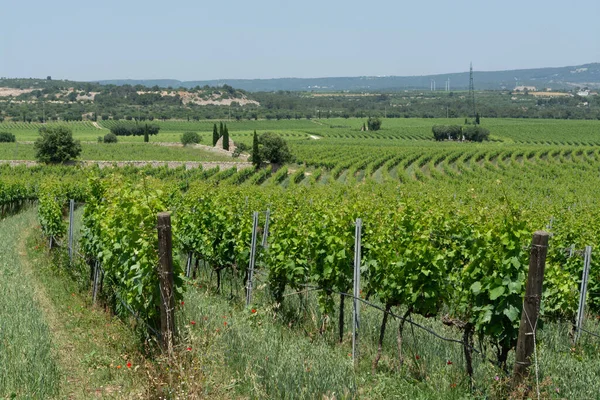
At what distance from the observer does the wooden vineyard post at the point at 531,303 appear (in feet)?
16.3

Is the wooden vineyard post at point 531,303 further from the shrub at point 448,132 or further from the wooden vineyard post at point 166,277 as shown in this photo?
the shrub at point 448,132

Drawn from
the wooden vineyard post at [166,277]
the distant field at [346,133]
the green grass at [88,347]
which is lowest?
the distant field at [346,133]

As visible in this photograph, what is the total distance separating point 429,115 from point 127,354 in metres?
182

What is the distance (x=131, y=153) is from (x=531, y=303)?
235ft

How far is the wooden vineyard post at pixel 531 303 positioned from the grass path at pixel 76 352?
317cm

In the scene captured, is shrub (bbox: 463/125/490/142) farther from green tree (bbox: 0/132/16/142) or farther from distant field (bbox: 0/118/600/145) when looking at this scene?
green tree (bbox: 0/132/16/142)

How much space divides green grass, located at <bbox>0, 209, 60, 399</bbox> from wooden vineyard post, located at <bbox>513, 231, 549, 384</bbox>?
4.11m

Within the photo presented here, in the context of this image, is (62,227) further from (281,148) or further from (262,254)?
(281,148)

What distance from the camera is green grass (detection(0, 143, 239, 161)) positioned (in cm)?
6725

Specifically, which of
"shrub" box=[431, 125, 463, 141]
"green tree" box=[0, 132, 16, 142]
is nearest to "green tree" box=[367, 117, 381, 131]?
"shrub" box=[431, 125, 463, 141]

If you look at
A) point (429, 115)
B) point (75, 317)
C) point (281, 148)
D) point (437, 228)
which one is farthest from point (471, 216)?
point (429, 115)

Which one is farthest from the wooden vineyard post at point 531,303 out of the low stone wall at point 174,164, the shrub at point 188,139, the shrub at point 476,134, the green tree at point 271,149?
the shrub at point 476,134

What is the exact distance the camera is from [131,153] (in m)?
73.2

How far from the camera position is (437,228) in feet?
32.0
